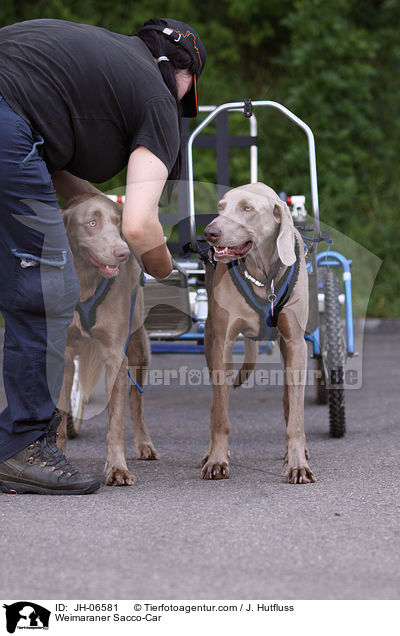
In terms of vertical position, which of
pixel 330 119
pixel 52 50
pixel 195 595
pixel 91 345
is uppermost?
pixel 52 50

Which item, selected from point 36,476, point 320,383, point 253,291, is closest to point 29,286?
point 36,476

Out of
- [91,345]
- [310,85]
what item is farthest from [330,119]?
[91,345]

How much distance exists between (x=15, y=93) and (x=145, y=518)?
61.8 inches

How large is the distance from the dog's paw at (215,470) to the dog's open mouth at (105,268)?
2.88 feet

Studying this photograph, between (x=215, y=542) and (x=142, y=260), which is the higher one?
(x=142, y=260)

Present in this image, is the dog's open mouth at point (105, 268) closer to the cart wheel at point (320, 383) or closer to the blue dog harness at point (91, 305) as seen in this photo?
the blue dog harness at point (91, 305)

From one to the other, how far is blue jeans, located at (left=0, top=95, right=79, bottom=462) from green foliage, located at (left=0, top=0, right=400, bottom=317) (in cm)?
897

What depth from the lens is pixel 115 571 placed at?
2496 mm

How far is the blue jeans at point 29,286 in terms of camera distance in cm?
338

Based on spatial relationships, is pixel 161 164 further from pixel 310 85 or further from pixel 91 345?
pixel 310 85

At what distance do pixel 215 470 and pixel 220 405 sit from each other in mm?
277

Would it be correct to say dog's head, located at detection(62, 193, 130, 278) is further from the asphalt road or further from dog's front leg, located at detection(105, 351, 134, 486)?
the asphalt road
